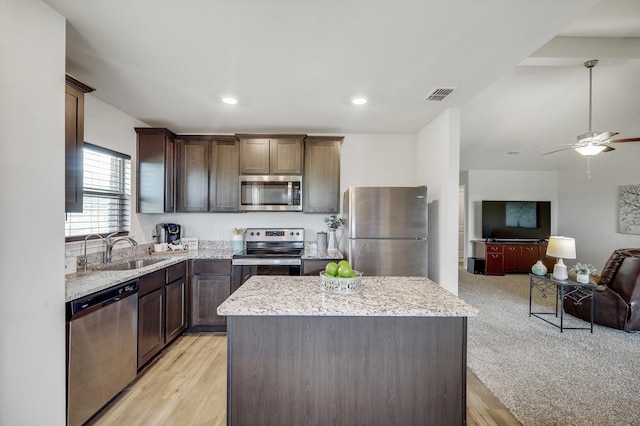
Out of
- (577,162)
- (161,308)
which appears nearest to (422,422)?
(161,308)

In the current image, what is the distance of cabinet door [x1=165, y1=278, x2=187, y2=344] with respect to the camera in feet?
9.34

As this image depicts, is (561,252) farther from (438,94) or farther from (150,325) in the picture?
(150,325)

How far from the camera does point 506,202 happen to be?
677 cm

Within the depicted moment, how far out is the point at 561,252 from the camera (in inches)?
141

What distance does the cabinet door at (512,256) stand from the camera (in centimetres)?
658

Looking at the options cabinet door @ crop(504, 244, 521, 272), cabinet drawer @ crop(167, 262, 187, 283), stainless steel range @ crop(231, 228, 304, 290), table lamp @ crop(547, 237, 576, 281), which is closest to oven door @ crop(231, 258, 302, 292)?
stainless steel range @ crop(231, 228, 304, 290)

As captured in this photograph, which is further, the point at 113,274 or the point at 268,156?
the point at 268,156

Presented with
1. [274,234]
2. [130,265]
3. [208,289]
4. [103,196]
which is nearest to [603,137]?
[274,234]

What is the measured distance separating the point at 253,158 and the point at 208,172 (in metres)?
0.63

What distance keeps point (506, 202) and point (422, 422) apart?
264 inches

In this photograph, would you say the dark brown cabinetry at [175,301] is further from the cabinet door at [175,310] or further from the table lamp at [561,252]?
the table lamp at [561,252]

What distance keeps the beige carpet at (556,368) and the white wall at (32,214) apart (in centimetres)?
294

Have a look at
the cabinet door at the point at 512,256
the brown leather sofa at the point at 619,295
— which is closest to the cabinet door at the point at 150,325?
the brown leather sofa at the point at 619,295

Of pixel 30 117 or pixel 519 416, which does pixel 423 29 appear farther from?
pixel 519 416
